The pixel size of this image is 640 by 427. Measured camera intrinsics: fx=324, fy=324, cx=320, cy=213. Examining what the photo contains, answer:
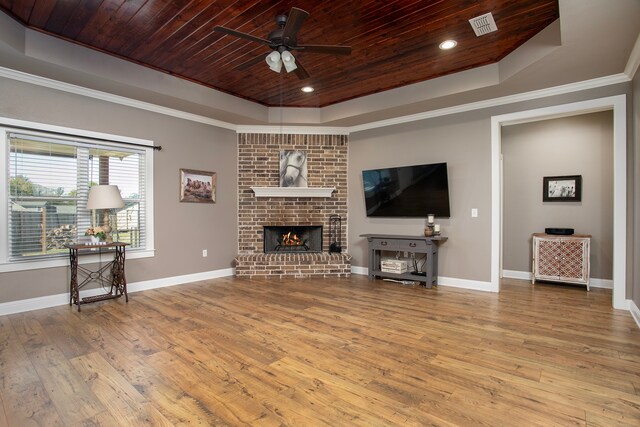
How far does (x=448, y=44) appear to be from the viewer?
3.38 meters

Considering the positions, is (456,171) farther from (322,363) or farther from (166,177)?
(166,177)

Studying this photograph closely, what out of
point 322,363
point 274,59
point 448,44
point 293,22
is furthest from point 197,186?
point 448,44

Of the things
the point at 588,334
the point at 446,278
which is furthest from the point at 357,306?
the point at 588,334

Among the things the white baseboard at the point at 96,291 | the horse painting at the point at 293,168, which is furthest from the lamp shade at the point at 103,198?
the horse painting at the point at 293,168

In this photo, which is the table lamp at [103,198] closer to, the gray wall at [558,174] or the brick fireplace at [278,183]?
the brick fireplace at [278,183]

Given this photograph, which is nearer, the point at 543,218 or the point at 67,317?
the point at 67,317

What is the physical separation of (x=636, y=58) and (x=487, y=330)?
115 inches

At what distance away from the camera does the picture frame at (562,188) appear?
16.0 ft

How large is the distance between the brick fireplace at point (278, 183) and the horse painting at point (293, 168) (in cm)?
8

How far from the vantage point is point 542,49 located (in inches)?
123

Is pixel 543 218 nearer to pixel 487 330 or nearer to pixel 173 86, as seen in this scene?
pixel 487 330

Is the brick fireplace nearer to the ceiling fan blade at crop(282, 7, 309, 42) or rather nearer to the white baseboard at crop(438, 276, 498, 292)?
the white baseboard at crop(438, 276, 498, 292)

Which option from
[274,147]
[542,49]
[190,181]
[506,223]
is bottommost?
[506,223]

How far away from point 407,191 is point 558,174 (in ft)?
7.68
